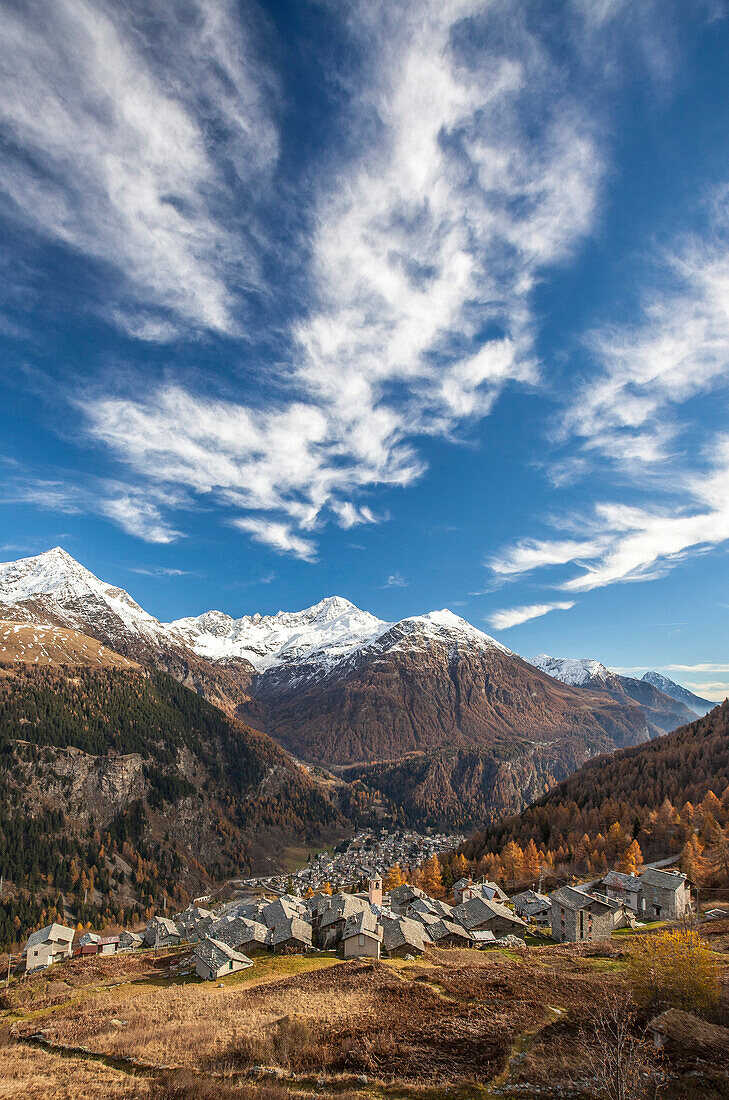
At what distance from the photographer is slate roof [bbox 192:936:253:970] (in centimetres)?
5775

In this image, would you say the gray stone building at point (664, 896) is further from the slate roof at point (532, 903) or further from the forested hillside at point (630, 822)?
the slate roof at point (532, 903)

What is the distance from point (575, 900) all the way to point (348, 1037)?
52.3 meters

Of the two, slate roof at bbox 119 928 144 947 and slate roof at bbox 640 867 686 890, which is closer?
slate roof at bbox 640 867 686 890

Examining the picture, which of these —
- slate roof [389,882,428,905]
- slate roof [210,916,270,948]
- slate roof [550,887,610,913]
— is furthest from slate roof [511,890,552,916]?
slate roof [210,916,270,948]

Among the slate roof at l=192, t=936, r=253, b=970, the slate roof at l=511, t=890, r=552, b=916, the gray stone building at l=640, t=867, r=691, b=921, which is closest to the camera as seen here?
the slate roof at l=192, t=936, r=253, b=970

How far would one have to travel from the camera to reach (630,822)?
116m

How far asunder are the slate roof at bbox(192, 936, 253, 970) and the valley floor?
5.54m

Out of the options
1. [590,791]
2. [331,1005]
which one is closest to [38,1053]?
[331,1005]

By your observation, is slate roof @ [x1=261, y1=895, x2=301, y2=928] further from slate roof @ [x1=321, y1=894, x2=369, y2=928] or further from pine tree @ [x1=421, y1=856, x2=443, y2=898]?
pine tree @ [x1=421, y1=856, x2=443, y2=898]

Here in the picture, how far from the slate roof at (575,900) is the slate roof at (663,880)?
30.2ft

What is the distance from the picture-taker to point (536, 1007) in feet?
106

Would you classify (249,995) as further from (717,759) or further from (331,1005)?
(717,759)

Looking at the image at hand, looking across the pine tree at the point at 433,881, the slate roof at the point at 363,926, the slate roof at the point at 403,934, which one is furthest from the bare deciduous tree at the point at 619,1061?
the pine tree at the point at 433,881

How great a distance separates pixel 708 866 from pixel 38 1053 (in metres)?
93.3
